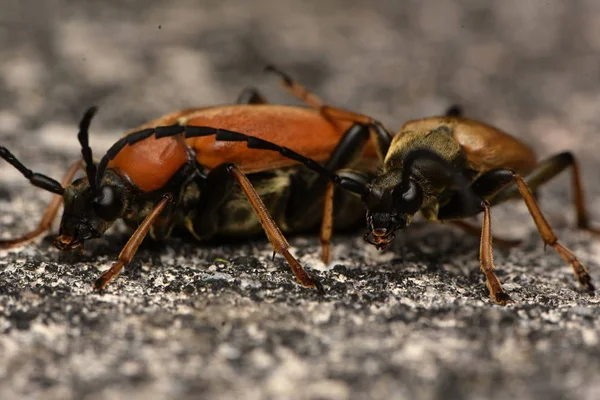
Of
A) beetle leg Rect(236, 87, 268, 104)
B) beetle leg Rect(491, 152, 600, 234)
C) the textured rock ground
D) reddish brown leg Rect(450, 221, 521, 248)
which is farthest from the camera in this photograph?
beetle leg Rect(236, 87, 268, 104)

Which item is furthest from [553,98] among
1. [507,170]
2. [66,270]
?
[66,270]

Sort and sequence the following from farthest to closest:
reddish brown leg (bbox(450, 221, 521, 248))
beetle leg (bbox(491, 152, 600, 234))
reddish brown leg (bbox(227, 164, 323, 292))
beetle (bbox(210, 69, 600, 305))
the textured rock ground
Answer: reddish brown leg (bbox(450, 221, 521, 248)) < beetle leg (bbox(491, 152, 600, 234)) < beetle (bbox(210, 69, 600, 305)) < reddish brown leg (bbox(227, 164, 323, 292)) < the textured rock ground

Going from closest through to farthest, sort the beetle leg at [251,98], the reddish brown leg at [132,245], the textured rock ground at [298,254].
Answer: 1. the textured rock ground at [298,254]
2. the reddish brown leg at [132,245]
3. the beetle leg at [251,98]

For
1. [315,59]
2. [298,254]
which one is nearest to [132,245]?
[298,254]

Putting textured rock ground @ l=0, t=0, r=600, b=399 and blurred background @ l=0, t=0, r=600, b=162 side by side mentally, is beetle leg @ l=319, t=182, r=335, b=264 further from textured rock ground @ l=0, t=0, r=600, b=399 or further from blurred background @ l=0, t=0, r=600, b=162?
blurred background @ l=0, t=0, r=600, b=162

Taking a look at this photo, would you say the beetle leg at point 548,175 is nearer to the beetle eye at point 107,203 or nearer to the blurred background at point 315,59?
the blurred background at point 315,59

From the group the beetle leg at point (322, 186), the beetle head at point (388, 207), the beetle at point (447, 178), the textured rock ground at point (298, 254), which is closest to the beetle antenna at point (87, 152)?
the textured rock ground at point (298, 254)

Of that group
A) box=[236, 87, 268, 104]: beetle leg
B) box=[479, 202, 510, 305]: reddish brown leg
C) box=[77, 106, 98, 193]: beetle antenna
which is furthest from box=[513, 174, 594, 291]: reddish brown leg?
box=[77, 106, 98, 193]: beetle antenna
